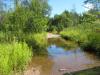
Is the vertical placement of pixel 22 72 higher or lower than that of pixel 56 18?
lower

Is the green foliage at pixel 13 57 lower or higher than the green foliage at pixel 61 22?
lower

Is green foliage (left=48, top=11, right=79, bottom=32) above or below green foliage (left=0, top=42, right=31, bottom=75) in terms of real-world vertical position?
above

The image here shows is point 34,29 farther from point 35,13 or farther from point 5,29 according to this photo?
point 5,29

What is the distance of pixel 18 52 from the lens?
37.3 feet

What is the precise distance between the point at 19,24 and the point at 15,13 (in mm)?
1088

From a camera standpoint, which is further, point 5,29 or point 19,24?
point 19,24

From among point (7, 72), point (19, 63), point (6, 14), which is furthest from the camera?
point (6, 14)

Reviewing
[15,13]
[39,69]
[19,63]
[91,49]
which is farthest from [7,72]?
[91,49]

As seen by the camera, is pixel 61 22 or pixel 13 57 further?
pixel 61 22

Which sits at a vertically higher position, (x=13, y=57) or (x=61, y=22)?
(x=61, y=22)

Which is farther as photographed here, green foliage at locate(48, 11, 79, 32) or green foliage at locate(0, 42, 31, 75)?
Answer: green foliage at locate(48, 11, 79, 32)

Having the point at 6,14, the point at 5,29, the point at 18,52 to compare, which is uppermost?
the point at 6,14

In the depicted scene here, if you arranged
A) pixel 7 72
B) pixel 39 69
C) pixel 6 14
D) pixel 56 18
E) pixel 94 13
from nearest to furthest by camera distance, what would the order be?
pixel 7 72 < pixel 39 69 < pixel 6 14 < pixel 94 13 < pixel 56 18

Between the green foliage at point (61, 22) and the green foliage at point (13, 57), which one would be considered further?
the green foliage at point (61, 22)
